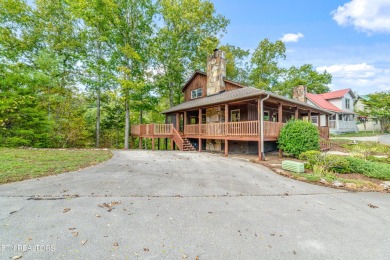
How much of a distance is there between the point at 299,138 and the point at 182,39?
1788 cm

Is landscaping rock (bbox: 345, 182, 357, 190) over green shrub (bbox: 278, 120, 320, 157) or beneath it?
beneath

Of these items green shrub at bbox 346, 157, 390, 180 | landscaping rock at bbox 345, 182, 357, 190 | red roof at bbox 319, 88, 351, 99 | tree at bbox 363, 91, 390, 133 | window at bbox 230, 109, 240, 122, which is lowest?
landscaping rock at bbox 345, 182, 357, 190

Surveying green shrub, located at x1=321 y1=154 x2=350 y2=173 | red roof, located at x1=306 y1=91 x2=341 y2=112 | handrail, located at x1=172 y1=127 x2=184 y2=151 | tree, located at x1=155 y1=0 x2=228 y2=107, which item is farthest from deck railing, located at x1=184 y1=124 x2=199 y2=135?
red roof, located at x1=306 y1=91 x2=341 y2=112

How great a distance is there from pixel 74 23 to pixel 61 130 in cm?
1105

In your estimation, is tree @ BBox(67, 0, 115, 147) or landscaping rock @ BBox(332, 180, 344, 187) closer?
landscaping rock @ BBox(332, 180, 344, 187)

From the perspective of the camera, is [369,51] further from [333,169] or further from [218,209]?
[218,209]

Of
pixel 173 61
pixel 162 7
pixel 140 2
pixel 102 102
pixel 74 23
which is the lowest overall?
pixel 102 102

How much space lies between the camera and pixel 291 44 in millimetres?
27484

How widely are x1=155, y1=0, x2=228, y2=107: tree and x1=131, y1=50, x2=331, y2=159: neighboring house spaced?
3371mm

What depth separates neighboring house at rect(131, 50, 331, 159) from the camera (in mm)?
10945

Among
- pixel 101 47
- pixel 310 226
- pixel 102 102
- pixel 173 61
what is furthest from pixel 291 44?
pixel 310 226

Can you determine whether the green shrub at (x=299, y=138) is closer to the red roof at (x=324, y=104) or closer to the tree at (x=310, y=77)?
the red roof at (x=324, y=104)

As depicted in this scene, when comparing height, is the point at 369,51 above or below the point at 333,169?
above

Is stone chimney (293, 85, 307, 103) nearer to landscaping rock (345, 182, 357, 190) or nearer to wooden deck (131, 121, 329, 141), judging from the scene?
wooden deck (131, 121, 329, 141)
